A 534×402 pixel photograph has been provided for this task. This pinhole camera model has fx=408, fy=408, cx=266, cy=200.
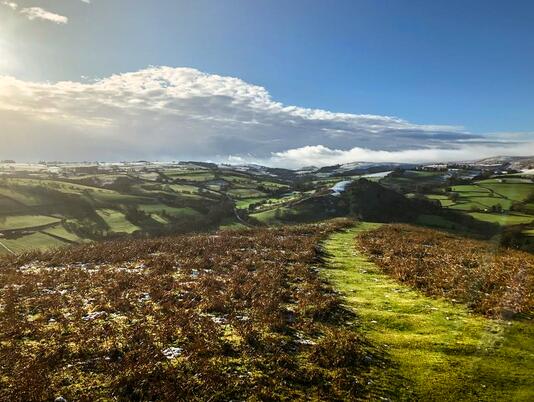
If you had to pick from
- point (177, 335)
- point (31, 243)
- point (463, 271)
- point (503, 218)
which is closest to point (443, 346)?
point (177, 335)

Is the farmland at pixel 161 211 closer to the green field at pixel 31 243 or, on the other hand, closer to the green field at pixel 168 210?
the green field at pixel 31 243

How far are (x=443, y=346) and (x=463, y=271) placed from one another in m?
9.76

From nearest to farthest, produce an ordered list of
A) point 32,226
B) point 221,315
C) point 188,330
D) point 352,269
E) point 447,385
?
point 447,385 < point 188,330 < point 221,315 < point 352,269 < point 32,226

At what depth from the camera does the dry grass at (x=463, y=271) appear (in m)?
16.6

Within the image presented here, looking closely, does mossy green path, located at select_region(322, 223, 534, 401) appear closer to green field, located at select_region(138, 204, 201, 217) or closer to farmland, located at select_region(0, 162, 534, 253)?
farmland, located at select_region(0, 162, 534, 253)

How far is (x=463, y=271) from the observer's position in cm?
2128

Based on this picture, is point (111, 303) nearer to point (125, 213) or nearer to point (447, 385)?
point (447, 385)

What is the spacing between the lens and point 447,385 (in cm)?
1038

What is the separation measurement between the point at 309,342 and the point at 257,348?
1.77 m

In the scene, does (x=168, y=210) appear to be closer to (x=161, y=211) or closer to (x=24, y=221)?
(x=161, y=211)

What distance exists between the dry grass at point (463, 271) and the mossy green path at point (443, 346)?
39.5 inches

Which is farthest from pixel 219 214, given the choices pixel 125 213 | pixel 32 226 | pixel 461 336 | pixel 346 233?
pixel 461 336

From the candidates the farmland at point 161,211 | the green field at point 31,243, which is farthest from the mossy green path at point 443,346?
the green field at point 31,243

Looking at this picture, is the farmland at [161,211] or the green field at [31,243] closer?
the green field at [31,243]
